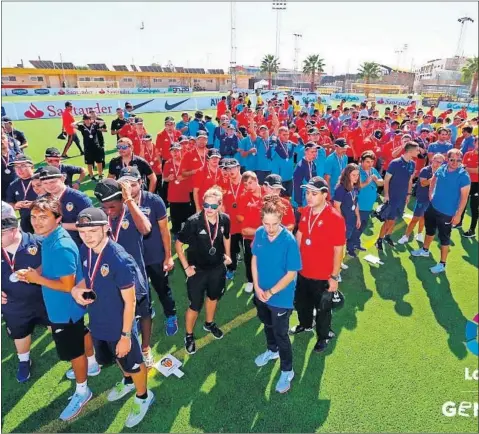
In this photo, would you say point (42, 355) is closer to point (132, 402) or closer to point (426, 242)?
point (132, 402)

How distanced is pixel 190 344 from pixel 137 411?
1075 millimetres

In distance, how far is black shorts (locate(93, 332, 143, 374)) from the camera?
3.26m

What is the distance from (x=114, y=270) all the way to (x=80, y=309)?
2.93 ft

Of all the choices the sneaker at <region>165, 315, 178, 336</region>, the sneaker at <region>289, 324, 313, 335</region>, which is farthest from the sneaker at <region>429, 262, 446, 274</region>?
the sneaker at <region>165, 315, 178, 336</region>

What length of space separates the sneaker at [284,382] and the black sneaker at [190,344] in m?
1.19

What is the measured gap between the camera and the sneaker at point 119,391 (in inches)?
149

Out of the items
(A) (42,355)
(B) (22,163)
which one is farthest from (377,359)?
(B) (22,163)

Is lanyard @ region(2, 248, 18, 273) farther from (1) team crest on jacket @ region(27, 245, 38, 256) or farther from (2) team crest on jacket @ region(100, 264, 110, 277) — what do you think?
(2) team crest on jacket @ region(100, 264, 110, 277)

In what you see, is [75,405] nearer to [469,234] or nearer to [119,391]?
[119,391]

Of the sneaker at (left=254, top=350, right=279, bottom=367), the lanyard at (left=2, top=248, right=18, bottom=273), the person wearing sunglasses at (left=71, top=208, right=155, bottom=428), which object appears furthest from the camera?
the sneaker at (left=254, top=350, right=279, bottom=367)

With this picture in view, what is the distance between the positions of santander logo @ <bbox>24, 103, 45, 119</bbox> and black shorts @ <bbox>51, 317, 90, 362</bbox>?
2578 cm

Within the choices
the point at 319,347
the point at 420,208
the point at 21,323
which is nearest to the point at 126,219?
the point at 21,323

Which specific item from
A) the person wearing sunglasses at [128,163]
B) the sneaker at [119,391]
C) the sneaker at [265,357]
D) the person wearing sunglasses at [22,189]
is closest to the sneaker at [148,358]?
the sneaker at [119,391]

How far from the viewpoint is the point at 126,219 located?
3775 mm
